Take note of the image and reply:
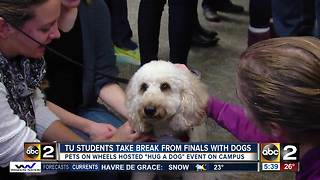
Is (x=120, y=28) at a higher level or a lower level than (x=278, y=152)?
lower

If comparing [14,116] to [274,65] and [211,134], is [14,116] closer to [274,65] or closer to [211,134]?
[274,65]

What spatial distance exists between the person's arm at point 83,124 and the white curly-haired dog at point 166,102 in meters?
0.09

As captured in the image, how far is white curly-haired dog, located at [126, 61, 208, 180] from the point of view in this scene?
146cm

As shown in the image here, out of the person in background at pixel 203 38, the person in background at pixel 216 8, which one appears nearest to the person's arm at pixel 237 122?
the person in background at pixel 203 38

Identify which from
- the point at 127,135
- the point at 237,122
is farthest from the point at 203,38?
the point at 237,122

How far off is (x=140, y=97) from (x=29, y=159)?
527mm

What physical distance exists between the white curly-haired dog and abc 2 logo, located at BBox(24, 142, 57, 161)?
0.43 meters

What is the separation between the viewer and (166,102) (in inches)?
58.9

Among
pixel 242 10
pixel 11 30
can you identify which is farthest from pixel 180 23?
pixel 242 10

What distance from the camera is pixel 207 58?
260 cm

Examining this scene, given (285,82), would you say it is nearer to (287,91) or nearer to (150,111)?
(287,91)

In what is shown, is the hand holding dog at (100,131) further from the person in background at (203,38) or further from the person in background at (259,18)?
the person in background at (203,38)

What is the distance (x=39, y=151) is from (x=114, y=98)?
53 centimetres

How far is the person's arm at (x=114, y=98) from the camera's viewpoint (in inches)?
60.0
